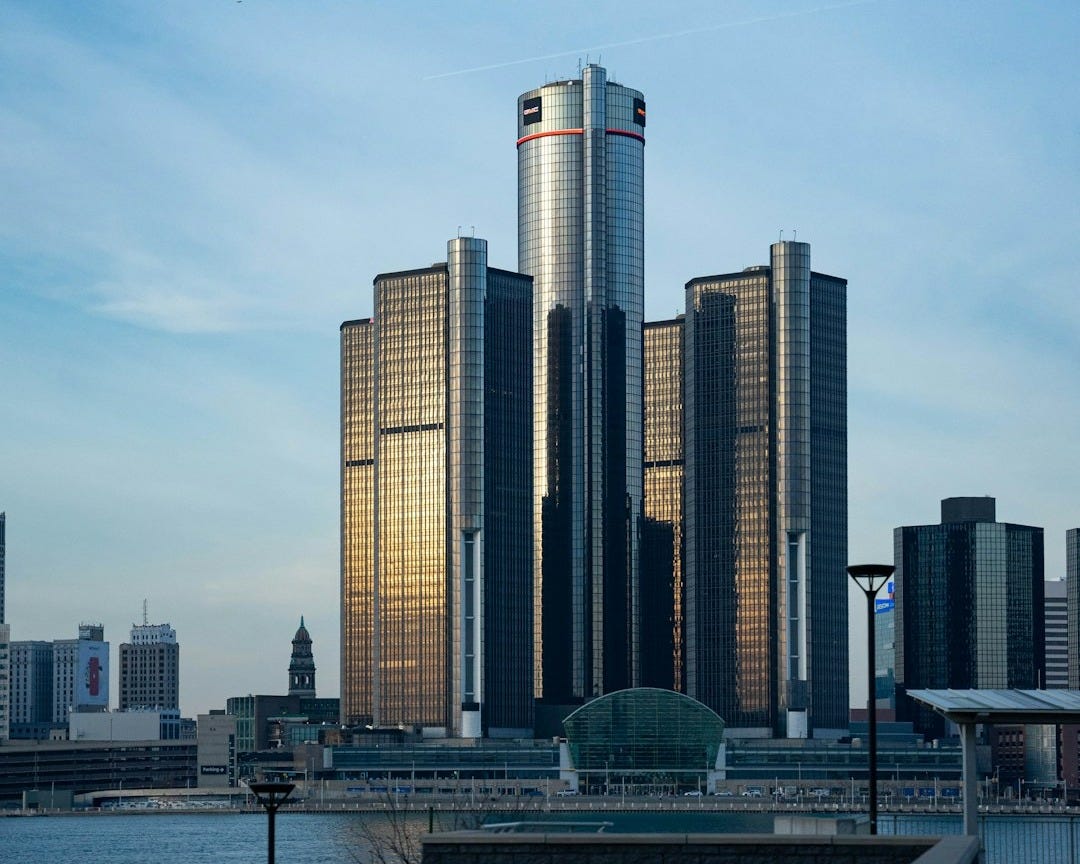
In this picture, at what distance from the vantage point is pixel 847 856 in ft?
130

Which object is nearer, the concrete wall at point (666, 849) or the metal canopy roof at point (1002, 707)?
the concrete wall at point (666, 849)

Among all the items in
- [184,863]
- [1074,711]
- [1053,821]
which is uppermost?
[1074,711]

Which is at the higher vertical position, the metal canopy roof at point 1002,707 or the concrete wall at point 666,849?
the metal canopy roof at point 1002,707

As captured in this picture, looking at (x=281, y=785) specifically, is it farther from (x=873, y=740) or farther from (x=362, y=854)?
(x=362, y=854)

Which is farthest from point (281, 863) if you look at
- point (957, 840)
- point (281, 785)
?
point (957, 840)

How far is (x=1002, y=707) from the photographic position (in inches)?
1741

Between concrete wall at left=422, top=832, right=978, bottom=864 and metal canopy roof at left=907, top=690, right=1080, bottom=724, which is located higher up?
metal canopy roof at left=907, top=690, right=1080, bottom=724

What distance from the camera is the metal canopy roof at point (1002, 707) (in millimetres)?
43938

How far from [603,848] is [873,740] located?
10172 mm

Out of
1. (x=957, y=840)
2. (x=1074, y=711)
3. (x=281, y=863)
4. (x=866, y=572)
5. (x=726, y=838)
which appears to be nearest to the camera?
(x=957, y=840)

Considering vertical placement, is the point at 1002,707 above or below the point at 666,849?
above

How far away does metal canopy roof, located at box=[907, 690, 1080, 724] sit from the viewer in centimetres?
4394

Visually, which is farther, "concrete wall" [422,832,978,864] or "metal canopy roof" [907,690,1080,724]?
"metal canopy roof" [907,690,1080,724]

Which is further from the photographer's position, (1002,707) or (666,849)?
(1002,707)
